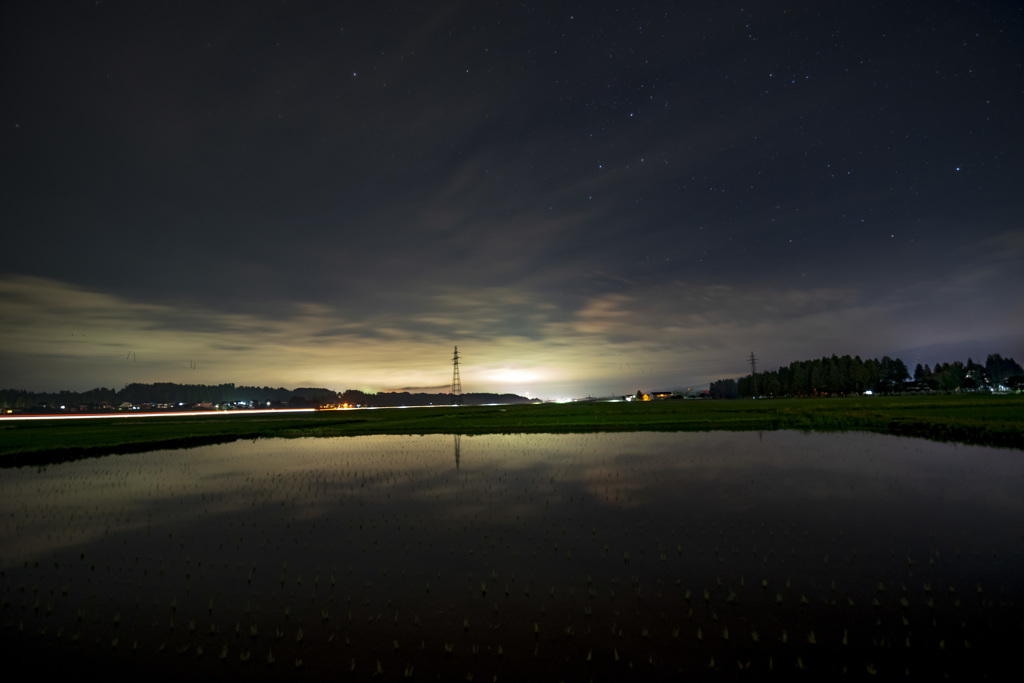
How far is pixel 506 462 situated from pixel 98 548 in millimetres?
22323

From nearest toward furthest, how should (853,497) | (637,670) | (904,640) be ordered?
1. (637,670)
2. (904,640)
3. (853,497)

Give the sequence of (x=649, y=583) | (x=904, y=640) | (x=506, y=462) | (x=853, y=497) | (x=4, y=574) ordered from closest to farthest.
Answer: (x=904, y=640), (x=649, y=583), (x=4, y=574), (x=853, y=497), (x=506, y=462)

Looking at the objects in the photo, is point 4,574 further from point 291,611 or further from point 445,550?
point 445,550

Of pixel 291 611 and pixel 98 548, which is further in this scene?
pixel 98 548

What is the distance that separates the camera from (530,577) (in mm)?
13594

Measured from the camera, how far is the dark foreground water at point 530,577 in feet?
32.0

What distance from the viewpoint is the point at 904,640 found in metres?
9.98

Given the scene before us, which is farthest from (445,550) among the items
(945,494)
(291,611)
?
(945,494)

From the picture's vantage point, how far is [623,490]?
24.0 m

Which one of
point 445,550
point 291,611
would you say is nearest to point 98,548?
point 291,611

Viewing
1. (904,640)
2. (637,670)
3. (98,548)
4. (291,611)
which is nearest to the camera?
(637,670)

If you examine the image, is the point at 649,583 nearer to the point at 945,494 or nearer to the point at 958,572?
the point at 958,572

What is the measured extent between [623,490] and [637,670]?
15.1 meters

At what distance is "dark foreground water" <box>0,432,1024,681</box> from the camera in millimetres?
9750
